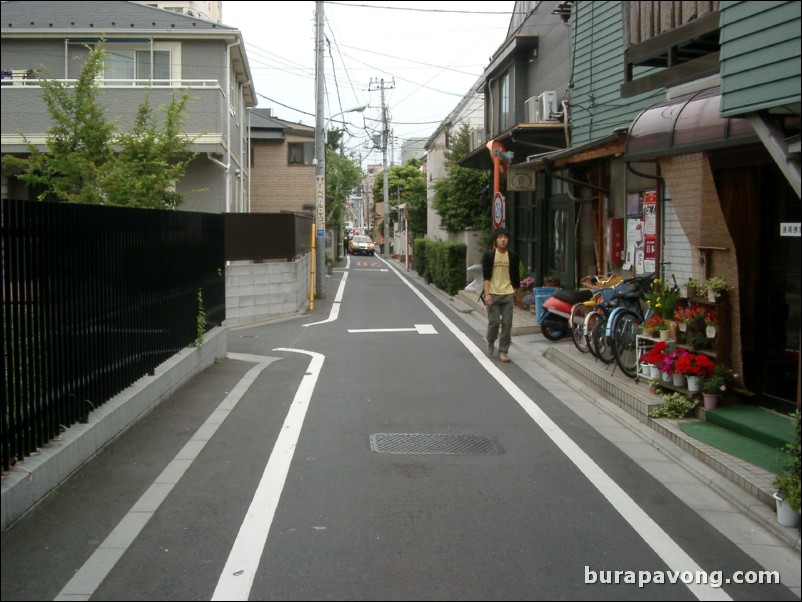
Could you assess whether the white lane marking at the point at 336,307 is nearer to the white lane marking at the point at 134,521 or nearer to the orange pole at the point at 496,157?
the orange pole at the point at 496,157

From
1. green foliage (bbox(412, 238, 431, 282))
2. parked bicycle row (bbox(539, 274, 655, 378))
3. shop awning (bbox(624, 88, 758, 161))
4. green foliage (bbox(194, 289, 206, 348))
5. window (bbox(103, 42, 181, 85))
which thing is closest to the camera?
shop awning (bbox(624, 88, 758, 161))

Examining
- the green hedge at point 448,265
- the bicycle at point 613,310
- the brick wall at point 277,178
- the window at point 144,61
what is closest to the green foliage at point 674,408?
the bicycle at point 613,310

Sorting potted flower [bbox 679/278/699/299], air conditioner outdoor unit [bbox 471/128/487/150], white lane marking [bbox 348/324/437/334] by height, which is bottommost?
white lane marking [bbox 348/324/437/334]

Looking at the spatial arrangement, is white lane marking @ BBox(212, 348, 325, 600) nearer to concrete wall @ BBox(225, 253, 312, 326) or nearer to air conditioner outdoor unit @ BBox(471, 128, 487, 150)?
concrete wall @ BBox(225, 253, 312, 326)

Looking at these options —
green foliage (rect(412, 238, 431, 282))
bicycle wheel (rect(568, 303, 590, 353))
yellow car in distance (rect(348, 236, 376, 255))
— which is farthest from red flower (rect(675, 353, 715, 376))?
yellow car in distance (rect(348, 236, 376, 255))

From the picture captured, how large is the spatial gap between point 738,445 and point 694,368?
1.21 metres

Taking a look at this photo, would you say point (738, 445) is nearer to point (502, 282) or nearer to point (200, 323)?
point (502, 282)

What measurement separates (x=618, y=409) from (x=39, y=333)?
6.04 meters

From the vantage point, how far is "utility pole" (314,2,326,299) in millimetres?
23750

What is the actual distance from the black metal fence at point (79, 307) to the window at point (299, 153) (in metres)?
27.6

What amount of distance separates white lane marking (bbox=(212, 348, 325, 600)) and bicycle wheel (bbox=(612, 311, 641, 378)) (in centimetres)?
396

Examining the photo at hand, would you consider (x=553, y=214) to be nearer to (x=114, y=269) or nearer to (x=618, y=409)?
(x=618, y=409)

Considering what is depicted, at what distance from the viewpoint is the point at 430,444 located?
7.52 metres

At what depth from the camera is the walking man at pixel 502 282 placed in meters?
12.5
